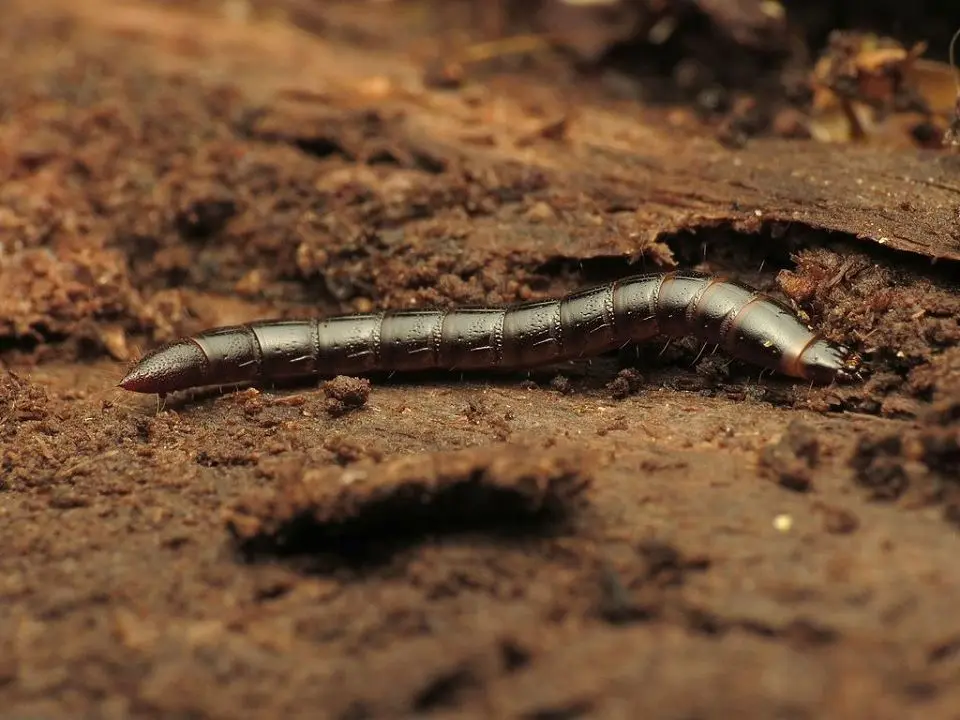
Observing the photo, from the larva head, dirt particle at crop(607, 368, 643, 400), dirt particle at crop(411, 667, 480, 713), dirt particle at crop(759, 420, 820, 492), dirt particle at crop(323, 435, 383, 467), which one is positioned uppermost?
the larva head

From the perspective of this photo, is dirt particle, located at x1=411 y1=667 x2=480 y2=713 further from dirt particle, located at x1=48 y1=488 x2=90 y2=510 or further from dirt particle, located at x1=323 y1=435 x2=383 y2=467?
dirt particle, located at x1=48 y1=488 x2=90 y2=510

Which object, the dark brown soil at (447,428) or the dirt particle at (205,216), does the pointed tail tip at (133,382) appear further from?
the dirt particle at (205,216)

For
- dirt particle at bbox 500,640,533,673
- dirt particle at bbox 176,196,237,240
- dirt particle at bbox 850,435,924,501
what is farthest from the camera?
dirt particle at bbox 176,196,237,240

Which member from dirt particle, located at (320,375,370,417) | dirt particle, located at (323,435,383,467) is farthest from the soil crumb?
dirt particle, located at (320,375,370,417)

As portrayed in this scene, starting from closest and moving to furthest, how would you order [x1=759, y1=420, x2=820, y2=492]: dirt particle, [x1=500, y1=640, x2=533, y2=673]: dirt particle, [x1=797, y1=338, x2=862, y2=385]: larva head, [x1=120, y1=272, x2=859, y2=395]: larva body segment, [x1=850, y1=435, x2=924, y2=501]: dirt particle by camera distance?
[x1=500, y1=640, x2=533, y2=673]: dirt particle, [x1=850, y1=435, x2=924, y2=501]: dirt particle, [x1=759, y1=420, x2=820, y2=492]: dirt particle, [x1=797, y1=338, x2=862, y2=385]: larva head, [x1=120, y1=272, x2=859, y2=395]: larva body segment

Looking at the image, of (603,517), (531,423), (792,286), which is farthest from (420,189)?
(603,517)

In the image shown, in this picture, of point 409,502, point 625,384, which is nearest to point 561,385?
point 625,384
